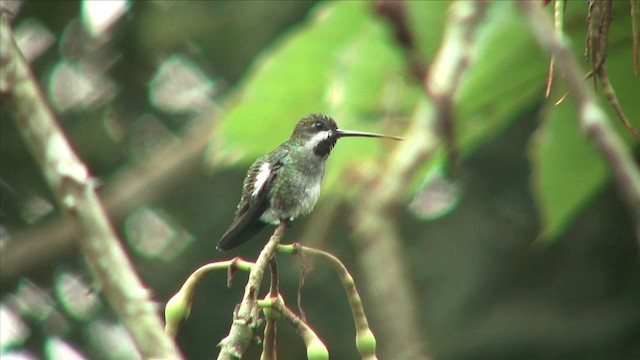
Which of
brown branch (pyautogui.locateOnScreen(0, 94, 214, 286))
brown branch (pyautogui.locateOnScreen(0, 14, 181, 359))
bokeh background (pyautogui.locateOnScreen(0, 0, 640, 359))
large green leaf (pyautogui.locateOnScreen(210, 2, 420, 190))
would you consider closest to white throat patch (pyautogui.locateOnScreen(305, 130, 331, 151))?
large green leaf (pyautogui.locateOnScreen(210, 2, 420, 190))

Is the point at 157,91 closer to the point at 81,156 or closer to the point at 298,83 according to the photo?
the point at 81,156

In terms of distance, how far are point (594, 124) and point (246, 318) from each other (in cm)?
74

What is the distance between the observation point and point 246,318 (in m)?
1.61

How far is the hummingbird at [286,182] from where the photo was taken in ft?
6.74

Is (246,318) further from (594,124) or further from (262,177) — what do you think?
(594,124)

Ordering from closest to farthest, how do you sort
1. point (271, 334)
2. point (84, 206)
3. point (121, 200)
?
point (84, 206) < point (271, 334) < point (121, 200)

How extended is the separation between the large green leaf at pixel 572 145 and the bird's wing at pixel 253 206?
848 mm

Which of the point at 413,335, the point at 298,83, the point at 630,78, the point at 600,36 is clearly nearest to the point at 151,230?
the point at 298,83

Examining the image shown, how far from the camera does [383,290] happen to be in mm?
1023

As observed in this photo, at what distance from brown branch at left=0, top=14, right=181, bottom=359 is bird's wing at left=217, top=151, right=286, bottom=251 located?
0.45 meters

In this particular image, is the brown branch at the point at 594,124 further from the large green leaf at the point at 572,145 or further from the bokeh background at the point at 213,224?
the bokeh background at the point at 213,224

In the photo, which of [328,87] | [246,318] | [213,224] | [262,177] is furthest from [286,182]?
[213,224]

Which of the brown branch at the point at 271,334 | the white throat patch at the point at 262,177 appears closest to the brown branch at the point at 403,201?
the brown branch at the point at 271,334

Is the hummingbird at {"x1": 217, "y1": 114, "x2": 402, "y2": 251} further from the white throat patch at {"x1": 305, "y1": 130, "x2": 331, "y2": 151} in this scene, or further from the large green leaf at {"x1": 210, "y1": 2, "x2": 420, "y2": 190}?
the large green leaf at {"x1": 210, "y1": 2, "x2": 420, "y2": 190}
